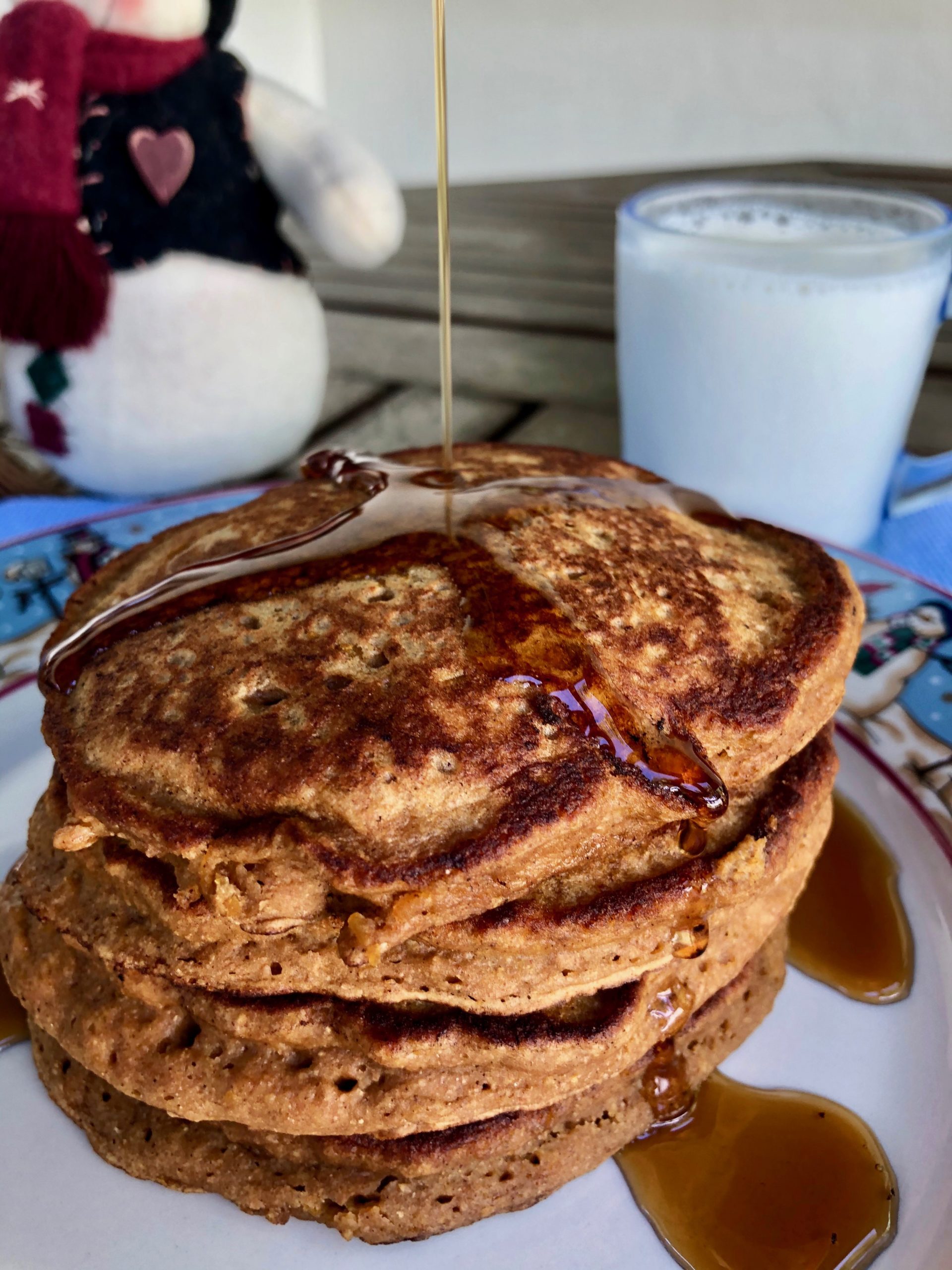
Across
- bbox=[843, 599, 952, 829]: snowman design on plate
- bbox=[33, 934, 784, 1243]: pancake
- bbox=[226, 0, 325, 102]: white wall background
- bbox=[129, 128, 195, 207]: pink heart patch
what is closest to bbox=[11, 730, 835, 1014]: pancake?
bbox=[33, 934, 784, 1243]: pancake

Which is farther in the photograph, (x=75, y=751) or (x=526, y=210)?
(x=526, y=210)

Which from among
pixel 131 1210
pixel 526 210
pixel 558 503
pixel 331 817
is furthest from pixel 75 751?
pixel 526 210

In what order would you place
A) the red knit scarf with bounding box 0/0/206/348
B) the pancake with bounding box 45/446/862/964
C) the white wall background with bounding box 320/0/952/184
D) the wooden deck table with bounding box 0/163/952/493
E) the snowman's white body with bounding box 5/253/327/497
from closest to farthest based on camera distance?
1. the pancake with bounding box 45/446/862/964
2. the red knit scarf with bounding box 0/0/206/348
3. the snowman's white body with bounding box 5/253/327/497
4. the wooden deck table with bounding box 0/163/952/493
5. the white wall background with bounding box 320/0/952/184

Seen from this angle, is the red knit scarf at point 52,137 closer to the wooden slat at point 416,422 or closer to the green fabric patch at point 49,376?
the green fabric patch at point 49,376

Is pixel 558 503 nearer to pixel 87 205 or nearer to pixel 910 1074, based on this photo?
pixel 910 1074

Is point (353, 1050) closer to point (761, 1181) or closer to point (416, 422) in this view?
point (761, 1181)

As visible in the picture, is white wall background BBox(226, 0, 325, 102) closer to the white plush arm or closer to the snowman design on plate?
the white plush arm

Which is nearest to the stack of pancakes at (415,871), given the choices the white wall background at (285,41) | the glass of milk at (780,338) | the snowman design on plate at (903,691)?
the snowman design on plate at (903,691)

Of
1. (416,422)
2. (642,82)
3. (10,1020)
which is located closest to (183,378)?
(416,422)
